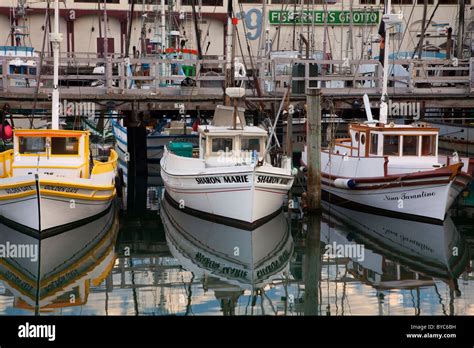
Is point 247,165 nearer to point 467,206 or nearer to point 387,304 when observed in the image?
point 387,304

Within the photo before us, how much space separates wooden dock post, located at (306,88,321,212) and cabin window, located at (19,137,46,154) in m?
7.31

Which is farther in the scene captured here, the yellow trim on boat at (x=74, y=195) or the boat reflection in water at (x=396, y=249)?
the yellow trim on boat at (x=74, y=195)

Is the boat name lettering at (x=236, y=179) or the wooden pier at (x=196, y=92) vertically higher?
the wooden pier at (x=196, y=92)

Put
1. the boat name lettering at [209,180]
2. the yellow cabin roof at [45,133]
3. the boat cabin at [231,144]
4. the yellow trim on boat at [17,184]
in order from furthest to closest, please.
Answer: the boat cabin at [231,144] < the yellow cabin roof at [45,133] < the boat name lettering at [209,180] < the yellow trim on boat at [17,184]

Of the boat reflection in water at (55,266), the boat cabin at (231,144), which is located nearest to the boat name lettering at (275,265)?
the boat reflection in water at (55,266)

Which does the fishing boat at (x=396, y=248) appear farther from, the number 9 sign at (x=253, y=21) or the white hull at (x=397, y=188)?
the number 9 sign at (x=253, y=21)

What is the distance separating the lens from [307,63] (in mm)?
32594

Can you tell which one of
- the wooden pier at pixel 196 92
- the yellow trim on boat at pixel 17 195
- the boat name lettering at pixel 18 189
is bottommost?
the yellow trim on boat at pixel 17 195

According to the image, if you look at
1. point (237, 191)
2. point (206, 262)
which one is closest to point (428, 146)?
point (237, 191)

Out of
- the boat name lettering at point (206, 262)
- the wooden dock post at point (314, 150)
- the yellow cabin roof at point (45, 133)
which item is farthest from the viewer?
the wooden dock post at point (314, 150)

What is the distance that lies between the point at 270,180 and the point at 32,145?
630cm

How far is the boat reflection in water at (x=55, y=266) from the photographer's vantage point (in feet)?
57.4

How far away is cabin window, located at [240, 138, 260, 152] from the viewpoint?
1016 inches

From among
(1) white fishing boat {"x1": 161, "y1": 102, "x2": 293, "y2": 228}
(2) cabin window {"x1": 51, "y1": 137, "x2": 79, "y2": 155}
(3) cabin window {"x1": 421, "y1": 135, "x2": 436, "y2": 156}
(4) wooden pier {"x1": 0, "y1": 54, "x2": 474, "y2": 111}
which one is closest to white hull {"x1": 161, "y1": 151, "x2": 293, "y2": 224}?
(1) white fishing boat {"x1": 161, "y1": 102, "x2": 293, "y2": 228}
